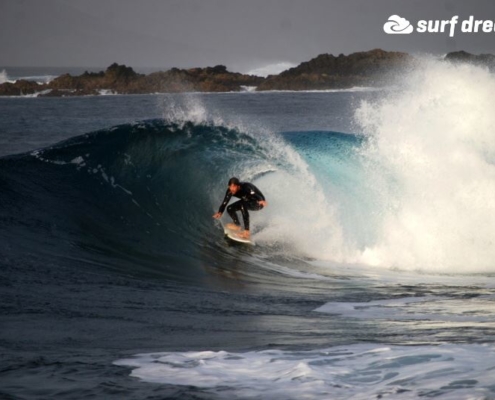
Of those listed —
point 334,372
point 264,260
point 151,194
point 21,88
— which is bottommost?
point 264,260

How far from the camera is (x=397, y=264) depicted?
1295 centimetres

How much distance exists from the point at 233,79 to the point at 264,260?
85.2m

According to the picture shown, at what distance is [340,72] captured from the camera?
103 meters

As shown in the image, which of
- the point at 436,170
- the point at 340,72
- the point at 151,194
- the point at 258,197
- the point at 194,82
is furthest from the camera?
the point at 340,72

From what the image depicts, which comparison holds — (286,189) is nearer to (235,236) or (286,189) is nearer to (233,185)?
(235,236)

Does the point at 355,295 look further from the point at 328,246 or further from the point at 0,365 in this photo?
the point at 0,365

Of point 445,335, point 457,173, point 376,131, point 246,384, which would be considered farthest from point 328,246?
point 246,384

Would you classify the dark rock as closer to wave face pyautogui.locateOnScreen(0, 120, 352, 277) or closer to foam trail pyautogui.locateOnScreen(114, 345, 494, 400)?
wave face pyautogui.locateOnScreen(0, 120, 352, 277)

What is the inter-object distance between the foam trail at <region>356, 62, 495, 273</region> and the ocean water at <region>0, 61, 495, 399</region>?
4 cm

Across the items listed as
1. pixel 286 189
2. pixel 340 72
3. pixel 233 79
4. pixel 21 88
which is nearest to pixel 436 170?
pixel 286 189

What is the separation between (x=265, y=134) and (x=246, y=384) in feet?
41.3

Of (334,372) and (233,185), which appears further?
(233,185)

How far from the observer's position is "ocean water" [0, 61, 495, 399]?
236 inches

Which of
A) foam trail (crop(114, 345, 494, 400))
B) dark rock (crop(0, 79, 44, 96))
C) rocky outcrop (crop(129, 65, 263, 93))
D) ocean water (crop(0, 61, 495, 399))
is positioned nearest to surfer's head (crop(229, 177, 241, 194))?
ocean water (crop(0, 61, 495, 399))
